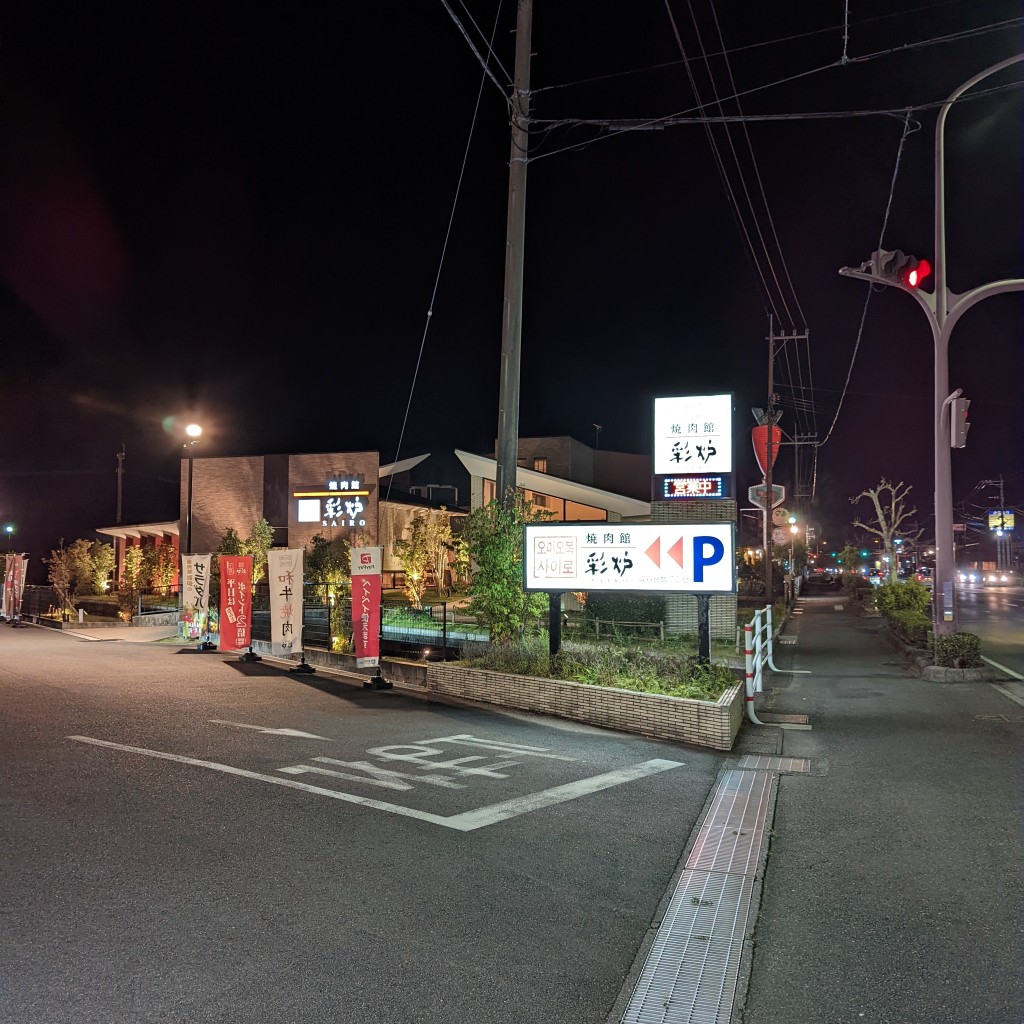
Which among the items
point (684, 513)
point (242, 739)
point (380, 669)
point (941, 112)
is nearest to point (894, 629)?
point (684, 513)

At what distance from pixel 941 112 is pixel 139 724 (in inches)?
658

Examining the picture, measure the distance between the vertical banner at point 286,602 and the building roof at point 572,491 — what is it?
15559 mm

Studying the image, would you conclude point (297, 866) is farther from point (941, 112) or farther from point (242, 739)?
point (941, 112)

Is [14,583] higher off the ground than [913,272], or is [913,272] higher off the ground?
[913,272]

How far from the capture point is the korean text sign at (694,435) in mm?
19359

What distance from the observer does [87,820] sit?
6.23 meters

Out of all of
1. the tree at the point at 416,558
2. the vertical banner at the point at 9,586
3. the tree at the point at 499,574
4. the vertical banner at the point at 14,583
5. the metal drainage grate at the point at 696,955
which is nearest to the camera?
the metal drainage grate at the point at 696,955

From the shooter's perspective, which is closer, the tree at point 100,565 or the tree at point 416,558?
the tree at point 416,558

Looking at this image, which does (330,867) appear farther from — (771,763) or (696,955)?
(771,763)

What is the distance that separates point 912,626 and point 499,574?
12095 millimetres

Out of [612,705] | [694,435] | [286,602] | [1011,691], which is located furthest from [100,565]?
[1011,691]

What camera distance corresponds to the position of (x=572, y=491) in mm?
31781

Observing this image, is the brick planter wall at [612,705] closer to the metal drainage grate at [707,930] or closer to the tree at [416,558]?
the metal drainage grate at [707,930]

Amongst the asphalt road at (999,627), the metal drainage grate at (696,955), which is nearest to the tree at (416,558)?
the asphalt road at (999,627)
